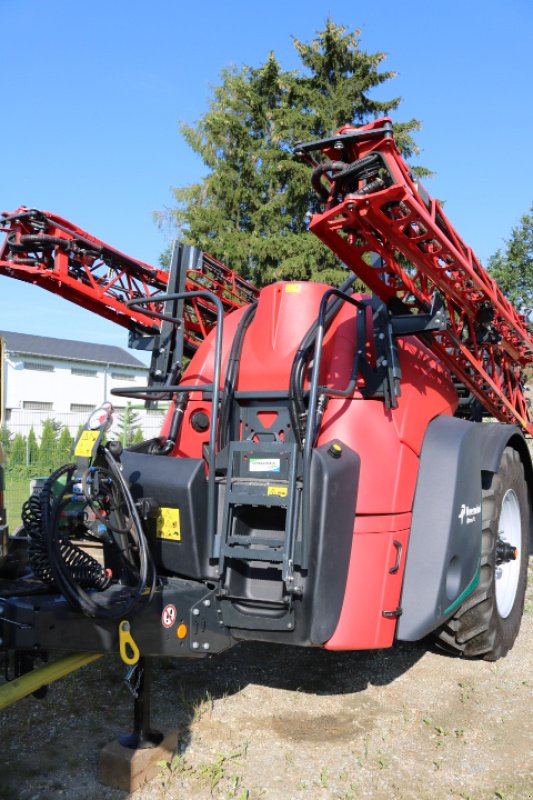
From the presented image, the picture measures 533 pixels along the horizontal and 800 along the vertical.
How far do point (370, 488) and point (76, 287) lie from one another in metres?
3.24

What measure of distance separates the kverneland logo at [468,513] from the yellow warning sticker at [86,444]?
6.17 feet

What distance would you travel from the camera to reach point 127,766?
303 centimetres

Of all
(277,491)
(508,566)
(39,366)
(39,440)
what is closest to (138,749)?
(277,491)

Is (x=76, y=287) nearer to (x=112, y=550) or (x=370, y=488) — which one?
(x=112, y=550)

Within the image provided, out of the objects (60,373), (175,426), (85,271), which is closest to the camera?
(175,426)

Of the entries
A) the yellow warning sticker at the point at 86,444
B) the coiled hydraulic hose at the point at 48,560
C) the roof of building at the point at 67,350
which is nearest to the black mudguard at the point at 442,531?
the coiled hydraulic hose at the point at 48,560

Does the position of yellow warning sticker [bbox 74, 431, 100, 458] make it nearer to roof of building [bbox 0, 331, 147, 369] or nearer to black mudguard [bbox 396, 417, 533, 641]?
black mudguard [bbox 396, 417, 533, 641]

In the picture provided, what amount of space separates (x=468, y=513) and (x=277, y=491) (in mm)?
1187

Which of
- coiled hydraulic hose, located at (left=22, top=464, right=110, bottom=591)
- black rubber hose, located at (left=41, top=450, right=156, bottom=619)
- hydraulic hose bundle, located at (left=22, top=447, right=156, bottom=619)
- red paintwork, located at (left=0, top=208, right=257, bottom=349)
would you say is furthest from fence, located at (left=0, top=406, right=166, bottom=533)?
black rubber hose, located at (left=41, top=450, right=156, bottom=619)

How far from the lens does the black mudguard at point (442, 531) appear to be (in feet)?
11.4

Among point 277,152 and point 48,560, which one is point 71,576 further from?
point 277,152

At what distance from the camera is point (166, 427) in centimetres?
402

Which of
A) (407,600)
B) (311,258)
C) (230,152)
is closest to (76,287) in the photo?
(407,600)

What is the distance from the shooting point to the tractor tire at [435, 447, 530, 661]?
4.14m
